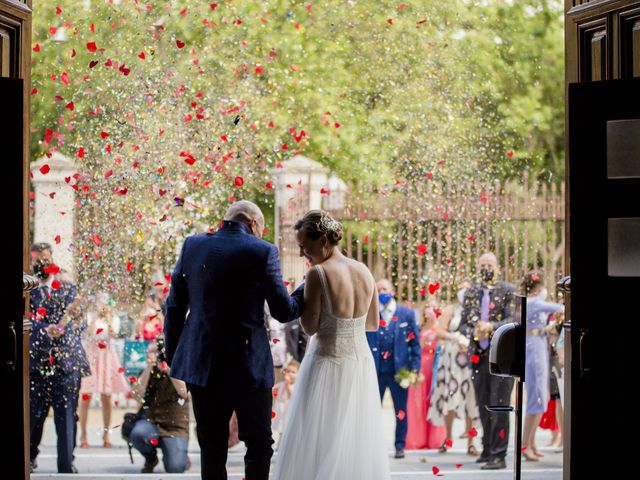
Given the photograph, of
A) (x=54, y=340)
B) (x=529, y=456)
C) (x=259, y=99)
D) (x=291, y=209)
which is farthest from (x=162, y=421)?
(x=259, y=99)

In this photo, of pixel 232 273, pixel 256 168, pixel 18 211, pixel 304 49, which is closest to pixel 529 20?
pixel 304 49

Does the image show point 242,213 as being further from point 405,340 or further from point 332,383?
point 405,340

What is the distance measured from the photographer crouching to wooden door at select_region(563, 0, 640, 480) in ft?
13.4

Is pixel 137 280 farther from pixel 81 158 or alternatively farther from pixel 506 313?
pixel 506 313

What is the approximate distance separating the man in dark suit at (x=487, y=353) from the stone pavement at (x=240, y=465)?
0.18 m

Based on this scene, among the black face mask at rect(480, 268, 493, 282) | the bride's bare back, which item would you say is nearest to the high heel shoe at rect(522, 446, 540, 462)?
the black face mask at rect(480, 268, 493, 282)

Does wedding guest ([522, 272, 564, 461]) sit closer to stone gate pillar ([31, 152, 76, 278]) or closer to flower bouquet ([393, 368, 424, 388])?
flower bouquet ([393, 368, 424, 388])

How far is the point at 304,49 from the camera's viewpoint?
14.4 metres

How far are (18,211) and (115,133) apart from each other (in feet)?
16.0

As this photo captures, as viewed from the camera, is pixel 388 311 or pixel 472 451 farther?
pixel 472 451

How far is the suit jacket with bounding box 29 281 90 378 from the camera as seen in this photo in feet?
26.5

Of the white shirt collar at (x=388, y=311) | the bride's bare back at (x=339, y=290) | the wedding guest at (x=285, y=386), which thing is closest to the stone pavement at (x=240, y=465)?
the wedding guest at (x=285, y=386)

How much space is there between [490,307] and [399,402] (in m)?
1.16

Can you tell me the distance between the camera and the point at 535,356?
866 centimetres
